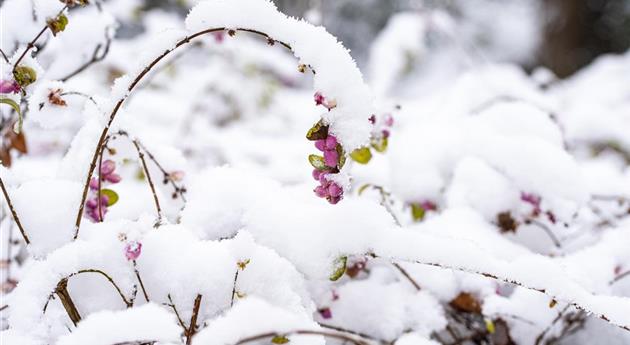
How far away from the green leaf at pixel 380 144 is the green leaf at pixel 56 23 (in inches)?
21.7

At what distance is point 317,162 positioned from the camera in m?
0.70

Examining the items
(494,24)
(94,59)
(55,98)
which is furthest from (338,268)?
(494,24)

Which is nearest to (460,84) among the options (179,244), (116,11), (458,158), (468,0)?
(458,158)

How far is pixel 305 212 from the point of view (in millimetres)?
827

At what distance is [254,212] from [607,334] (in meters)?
0.62

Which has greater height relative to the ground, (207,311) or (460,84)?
(460,84)

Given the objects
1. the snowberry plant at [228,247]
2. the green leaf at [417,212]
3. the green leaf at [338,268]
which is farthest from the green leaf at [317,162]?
the green leaf at [417,212]

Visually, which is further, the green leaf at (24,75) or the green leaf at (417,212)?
the green leaf at (417,212)

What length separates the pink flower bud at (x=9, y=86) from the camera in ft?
2.49

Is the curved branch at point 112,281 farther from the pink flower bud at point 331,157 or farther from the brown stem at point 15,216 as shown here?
the pink flower bud at point 331,157

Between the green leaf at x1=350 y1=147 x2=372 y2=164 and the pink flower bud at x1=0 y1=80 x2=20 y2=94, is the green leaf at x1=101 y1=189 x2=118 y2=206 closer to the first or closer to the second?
the pink flower bud at x1=0 y1=80 x2=20 y2=94

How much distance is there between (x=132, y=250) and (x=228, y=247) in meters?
0.12

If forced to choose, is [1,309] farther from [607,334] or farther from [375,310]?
[607,334]

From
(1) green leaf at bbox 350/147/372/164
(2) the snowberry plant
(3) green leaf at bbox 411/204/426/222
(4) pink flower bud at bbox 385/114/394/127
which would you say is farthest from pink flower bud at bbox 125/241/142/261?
(3) green leaf at bbox 411/204/426/222
